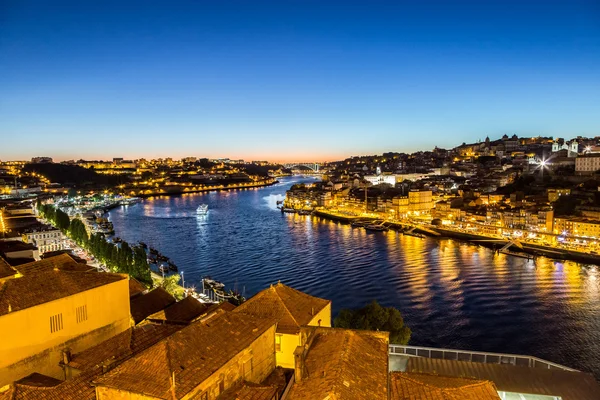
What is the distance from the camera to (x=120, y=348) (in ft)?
14.6

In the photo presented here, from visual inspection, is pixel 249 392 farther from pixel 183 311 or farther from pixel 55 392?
pixel 183 311

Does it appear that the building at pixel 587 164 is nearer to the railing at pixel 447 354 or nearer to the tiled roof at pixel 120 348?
the railing at pixel 447 354

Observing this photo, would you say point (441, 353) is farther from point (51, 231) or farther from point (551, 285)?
point (51, 231)

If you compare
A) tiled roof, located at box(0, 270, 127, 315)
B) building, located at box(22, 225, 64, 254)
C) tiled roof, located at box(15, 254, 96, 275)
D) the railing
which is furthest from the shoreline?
building, located at box(22, 225, 64, 254)

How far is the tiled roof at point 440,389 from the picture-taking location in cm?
323

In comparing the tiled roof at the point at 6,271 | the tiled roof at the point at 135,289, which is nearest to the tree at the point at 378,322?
the tiled roof at the point at 135,289

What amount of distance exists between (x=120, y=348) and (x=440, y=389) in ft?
10.8

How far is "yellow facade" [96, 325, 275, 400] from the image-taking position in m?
3.33

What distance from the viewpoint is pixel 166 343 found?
11.6 feet

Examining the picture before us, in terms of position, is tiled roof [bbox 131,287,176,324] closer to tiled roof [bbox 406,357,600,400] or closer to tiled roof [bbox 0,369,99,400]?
tiled roof [bbox 0,369,99,400]

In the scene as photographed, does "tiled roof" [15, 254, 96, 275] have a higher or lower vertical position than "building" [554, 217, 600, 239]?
higher

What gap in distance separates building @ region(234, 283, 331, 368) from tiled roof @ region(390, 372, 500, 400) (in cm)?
146

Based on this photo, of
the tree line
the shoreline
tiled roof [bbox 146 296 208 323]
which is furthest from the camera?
the shoreline

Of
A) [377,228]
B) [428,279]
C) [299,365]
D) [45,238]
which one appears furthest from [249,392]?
[377,228]
